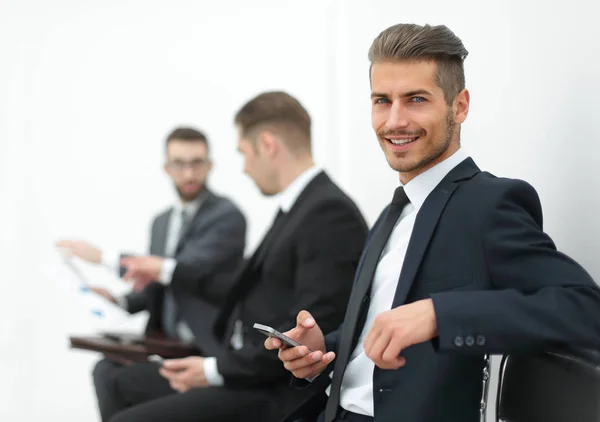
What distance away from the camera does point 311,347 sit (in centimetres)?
165

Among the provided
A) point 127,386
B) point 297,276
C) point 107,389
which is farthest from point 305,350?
point 107,389

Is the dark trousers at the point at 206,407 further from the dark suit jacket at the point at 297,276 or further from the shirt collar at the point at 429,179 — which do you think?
the shirt collar at the point at 429,179

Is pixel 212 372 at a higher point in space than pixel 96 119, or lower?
lower

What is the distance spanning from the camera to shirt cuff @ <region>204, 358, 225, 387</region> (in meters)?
2.29

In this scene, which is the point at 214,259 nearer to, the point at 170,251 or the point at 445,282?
the point at 170,251

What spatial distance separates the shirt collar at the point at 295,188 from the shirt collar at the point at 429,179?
987mm

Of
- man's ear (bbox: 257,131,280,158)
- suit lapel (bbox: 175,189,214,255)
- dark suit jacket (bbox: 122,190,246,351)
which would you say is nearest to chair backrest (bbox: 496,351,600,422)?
man's ear (bbox: 257,131,280,158)

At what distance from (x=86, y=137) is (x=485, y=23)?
406cm

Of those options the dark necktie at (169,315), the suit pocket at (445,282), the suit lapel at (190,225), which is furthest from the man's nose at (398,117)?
the suit lapel at (190,225)

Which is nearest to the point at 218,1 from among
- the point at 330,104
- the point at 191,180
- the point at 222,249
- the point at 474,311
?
the point at 330,104

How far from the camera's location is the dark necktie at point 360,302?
63.7 inches

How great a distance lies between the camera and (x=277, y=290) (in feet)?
7.88

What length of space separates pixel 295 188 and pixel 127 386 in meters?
1.09

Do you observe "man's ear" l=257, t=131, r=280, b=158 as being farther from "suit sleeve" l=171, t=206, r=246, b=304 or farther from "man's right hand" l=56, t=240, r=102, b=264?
"man's right hand" l=56, t=240, r=102, b=264
